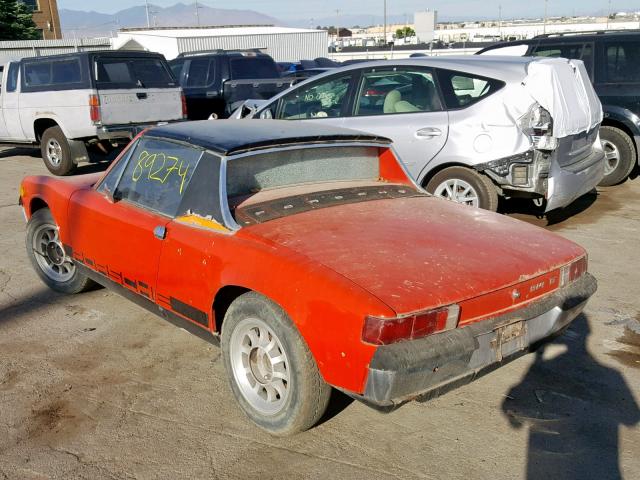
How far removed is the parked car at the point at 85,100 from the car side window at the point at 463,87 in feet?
18.3

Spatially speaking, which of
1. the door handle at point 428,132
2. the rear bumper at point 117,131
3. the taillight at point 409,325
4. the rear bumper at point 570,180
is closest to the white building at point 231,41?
the rear bumper at point 117,131

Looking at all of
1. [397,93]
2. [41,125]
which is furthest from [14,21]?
[397,93]

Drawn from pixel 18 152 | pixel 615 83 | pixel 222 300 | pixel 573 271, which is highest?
pixel 615 83

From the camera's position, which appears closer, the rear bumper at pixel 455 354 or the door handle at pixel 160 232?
the rear bumper at pixel 455 354

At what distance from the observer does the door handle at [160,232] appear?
3.75 m

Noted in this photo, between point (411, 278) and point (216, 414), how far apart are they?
134 centimetres

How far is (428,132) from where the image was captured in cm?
663

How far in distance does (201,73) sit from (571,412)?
11564 mm

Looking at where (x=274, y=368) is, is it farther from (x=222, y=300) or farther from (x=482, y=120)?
(x=482, y=120)

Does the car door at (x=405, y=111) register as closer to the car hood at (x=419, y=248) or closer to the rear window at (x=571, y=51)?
the car hood at (x=419, y=248)

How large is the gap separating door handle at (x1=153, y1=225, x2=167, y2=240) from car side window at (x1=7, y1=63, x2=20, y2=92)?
9.02 m

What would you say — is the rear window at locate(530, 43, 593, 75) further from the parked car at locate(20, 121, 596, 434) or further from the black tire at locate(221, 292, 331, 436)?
the black tire at locate(221, 292, 331, 436)

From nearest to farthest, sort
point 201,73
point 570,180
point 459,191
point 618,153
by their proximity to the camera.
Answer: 1. point 570,180
2. point 459,191
3. point 618,153
4. point 201,73

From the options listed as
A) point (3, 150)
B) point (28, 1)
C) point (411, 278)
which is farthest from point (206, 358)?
point (28, 1)
